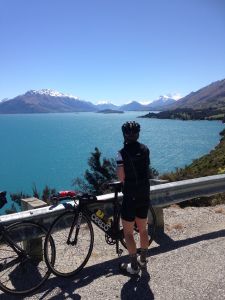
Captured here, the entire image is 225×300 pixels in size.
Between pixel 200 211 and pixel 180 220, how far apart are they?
841 millimetres

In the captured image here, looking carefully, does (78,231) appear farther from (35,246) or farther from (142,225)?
(142,225)

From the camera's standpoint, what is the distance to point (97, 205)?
19.4 ft

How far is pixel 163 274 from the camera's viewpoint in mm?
5152

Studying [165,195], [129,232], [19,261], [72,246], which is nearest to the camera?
[19,261]

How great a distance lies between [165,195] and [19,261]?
9.40 ft

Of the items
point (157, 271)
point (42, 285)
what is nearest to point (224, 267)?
point (157, 271)

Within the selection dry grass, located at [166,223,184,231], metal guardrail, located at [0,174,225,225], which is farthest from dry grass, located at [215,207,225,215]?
dry grass, located at [166,223,184,231]

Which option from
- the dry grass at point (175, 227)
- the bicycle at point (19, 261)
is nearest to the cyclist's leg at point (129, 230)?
the bicycle at point (19, 261)

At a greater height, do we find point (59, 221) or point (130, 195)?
point (130, 195)

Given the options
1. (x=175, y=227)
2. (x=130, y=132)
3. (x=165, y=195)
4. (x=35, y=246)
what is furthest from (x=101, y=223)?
(x=175, y=227)

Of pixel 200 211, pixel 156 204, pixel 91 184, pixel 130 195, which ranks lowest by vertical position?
pixel 91 184

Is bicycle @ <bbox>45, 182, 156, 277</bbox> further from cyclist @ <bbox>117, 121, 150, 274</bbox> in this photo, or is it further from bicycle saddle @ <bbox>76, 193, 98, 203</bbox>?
cyclist @ <bbox>117, 121, 150, 274</bbox>

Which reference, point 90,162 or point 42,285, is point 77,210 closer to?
point 42,285

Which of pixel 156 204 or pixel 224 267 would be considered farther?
pixel 156 204
